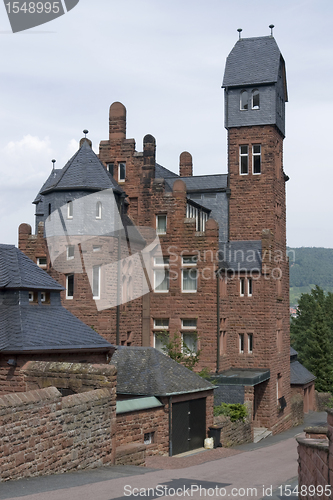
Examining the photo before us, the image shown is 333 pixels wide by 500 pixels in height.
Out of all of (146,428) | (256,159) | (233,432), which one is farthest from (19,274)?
(256,159)

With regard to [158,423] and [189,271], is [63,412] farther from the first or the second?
[189,271]

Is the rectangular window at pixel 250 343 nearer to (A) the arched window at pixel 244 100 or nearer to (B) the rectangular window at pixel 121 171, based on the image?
(B) the rectangular window at pixel 121 171

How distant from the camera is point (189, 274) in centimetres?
3872

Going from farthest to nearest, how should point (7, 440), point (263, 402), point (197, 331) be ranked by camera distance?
point (263, 402), point (197, 331), point (7, 440)

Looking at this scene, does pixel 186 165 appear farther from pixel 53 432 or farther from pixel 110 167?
pixel 53 432

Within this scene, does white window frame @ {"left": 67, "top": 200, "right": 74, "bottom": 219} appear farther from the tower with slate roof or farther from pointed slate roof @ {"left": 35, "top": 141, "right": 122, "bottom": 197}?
the tower with slate roof

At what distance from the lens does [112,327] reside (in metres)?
35.3

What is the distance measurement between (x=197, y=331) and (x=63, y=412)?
2193 centimetres

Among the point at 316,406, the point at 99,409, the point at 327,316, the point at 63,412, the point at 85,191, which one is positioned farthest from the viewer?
the point at 327,316

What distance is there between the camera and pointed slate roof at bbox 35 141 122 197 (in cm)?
3528

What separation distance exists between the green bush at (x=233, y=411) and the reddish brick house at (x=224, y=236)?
176 cm

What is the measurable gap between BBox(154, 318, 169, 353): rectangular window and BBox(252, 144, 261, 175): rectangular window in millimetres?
11440

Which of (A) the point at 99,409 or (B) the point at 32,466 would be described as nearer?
(B) the point at 32,466

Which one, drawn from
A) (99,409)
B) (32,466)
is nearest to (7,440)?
(32,466)
